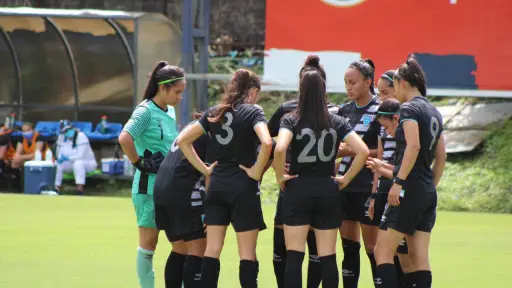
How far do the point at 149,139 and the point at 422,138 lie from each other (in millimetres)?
2240

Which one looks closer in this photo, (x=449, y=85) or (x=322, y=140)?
(x=322, y=140)

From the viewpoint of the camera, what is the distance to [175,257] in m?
8.62

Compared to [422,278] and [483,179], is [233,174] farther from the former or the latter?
[483,179]

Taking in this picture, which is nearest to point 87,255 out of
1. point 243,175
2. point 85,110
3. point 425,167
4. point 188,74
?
point 243,175

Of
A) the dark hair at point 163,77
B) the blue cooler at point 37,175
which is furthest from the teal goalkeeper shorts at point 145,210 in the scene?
the blue cooler at point 37,175

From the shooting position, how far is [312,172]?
7887 millimetres

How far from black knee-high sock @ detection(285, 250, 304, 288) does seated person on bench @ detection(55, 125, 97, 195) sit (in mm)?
13415

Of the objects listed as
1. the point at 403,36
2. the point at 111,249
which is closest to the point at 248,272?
the point at 111,249

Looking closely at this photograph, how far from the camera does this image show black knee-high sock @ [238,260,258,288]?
8.02m

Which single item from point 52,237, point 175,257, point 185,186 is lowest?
point 52,237

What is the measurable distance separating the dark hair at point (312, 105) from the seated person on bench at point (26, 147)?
47.0ft

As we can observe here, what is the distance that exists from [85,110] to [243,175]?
52.2ft

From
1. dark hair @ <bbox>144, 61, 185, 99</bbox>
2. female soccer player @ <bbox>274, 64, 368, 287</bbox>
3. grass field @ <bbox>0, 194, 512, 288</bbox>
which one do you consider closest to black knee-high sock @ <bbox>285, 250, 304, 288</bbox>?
female soccer player @ <bbox>274, 64, 368, 287</bbox>

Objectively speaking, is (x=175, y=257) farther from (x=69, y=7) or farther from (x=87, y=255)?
(x=69, y=7)
